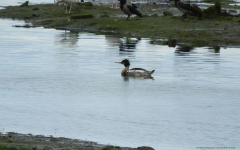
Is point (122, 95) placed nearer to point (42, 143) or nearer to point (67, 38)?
point (42, 143)

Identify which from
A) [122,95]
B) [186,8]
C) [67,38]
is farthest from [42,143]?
[186,8]

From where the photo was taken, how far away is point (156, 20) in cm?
3200

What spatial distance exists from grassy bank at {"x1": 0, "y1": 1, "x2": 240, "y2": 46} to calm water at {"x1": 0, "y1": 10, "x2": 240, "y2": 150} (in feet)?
8.98

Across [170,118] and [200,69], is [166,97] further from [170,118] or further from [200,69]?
[200,69]

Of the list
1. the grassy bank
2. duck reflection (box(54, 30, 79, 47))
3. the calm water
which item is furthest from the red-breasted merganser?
the grassy bank

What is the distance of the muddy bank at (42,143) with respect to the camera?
321 inches

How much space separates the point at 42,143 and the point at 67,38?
19.6 m

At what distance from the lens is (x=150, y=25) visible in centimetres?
3078

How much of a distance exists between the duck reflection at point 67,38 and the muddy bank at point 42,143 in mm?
16129

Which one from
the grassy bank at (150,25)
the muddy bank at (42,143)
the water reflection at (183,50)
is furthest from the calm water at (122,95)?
the grassy bank at (150,25)

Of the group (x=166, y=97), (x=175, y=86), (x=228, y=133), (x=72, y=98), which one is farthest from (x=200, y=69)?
(x=228, y=133)

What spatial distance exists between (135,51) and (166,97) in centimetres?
949

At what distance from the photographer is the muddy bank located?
26.8 ft

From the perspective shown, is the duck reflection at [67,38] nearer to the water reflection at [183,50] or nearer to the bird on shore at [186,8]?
the water reflection at [183,50]
